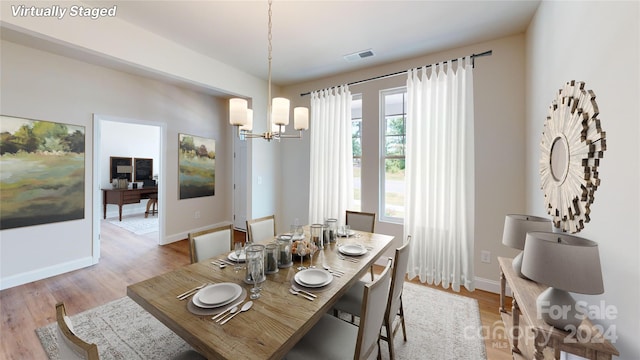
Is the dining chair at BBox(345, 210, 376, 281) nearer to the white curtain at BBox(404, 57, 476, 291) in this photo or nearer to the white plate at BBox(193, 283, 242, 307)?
the white curtain at BBox(404, 57, 476, 291)

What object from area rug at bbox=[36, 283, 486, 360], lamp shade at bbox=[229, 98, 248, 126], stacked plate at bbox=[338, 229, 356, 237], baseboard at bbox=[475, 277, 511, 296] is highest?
lamp shade at bbox=[229, 98, 248, 126]

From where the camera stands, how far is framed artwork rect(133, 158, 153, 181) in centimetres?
701

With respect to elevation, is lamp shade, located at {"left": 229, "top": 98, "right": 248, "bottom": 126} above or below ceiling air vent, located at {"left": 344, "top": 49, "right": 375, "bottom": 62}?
below

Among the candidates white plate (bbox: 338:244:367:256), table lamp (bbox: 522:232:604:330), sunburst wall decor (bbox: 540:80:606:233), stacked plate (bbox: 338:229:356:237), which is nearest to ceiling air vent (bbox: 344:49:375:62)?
sunburst wall decor (bbox: 540:80:606:233)

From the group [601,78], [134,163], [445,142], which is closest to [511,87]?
[445,142]

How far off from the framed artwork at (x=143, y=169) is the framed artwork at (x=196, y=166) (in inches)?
138

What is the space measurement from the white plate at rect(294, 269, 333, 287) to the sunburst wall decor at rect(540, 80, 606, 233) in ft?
4.94

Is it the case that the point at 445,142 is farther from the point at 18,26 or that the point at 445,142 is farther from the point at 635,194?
the point at 18,26

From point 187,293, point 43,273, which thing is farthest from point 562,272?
point 43,273

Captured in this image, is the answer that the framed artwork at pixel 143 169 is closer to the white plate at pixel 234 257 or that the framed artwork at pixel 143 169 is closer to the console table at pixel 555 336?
the white plate at pixel 234 257

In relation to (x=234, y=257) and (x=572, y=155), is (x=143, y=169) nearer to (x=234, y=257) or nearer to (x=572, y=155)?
(x=234, y=257)

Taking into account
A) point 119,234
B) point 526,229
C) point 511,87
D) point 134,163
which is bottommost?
point 119,234

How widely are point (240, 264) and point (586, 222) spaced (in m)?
2.09

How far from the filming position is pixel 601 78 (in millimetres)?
→ 1255
